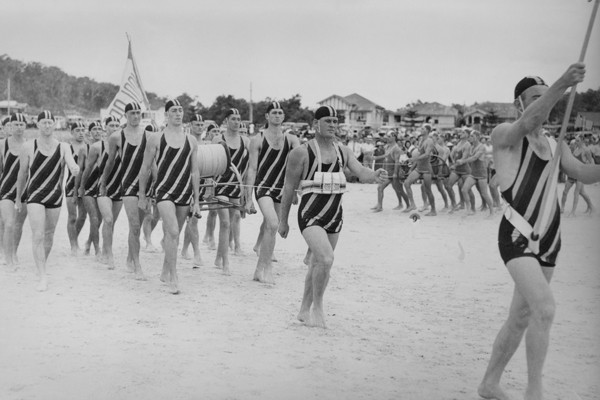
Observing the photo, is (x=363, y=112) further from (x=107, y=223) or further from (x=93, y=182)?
(x=107, y=223)

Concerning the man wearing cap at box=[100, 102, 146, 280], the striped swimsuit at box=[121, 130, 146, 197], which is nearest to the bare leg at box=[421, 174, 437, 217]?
the man wearing cap at box=[100, 102, 146, 280]

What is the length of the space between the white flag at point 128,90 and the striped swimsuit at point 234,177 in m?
4.60

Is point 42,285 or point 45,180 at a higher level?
point 45,180

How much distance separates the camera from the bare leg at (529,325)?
4.93 metres

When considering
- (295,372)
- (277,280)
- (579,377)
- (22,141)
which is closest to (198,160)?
(277,280)

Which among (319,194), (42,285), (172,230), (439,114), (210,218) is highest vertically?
(439,114)

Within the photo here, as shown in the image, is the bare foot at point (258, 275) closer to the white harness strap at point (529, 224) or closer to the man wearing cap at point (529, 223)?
the man wearing cap at point (529, 223)

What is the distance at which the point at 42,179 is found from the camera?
9219 mm

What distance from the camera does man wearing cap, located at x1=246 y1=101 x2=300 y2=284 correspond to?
9.73m

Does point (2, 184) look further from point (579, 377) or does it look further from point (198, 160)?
point (579, 377)

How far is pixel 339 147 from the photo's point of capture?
769 centimetres

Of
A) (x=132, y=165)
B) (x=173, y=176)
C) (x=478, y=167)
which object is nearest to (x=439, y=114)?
(x=478, y=167)

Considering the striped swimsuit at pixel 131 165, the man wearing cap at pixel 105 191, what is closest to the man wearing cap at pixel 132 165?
the striped swimsuit at pixel 131 165

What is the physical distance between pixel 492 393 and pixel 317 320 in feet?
7.71
